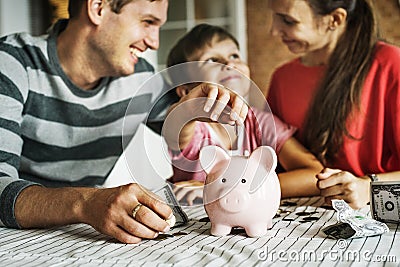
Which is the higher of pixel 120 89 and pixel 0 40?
pixel 0 40

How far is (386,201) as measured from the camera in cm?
112

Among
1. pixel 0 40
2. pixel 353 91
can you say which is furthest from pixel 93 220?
pixel 353 91

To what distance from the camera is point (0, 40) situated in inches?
63.6

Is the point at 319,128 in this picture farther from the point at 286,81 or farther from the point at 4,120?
the point at 4,120

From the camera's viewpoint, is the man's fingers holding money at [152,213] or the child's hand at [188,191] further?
the child's hand at [188,191]

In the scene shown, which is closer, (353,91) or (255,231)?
(255,231)

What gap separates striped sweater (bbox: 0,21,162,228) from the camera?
Result: 1567 millimetres

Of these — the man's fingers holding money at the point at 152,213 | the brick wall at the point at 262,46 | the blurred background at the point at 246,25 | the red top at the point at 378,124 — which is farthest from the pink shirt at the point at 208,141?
the brick wall at the point at 262,46

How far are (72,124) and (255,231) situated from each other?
0.80 metres

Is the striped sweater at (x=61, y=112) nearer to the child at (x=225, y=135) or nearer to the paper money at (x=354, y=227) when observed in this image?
the child at (x=225, y=135)

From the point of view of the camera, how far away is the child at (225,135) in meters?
1.32

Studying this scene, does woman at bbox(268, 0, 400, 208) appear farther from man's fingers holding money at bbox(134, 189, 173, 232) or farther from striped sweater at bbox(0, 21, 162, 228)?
man's fingers holding money at bbox(134, 189, 173, 232)

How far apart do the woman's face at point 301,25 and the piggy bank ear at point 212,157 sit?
750mm

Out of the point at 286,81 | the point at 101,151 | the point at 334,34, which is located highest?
the point at 334,34
